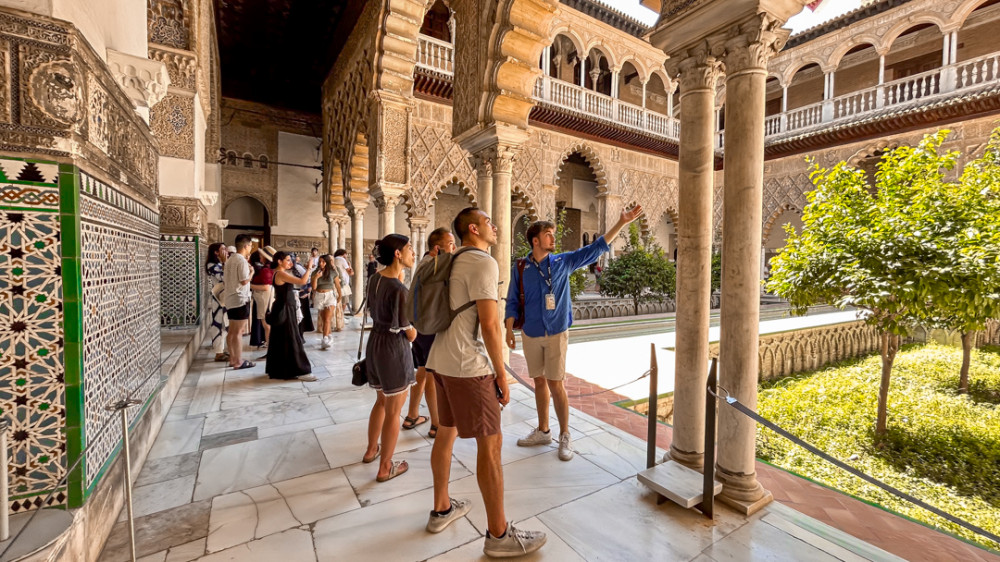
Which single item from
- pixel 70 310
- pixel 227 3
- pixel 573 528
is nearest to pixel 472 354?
pixel 573 528

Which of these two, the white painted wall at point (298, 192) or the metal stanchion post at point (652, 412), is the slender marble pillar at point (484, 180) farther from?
the white painted wall at point (298, 192)

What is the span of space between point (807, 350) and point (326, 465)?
28.7 feet

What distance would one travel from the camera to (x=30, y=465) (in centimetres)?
156

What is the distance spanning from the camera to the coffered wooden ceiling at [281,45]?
8695mm

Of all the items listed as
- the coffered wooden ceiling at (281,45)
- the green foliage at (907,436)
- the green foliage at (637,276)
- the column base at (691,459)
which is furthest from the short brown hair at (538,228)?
the green foliage at (637,276)

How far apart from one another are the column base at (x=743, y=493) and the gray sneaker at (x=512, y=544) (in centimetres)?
105

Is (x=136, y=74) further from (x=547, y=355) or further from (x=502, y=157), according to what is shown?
(x=547, y=355)

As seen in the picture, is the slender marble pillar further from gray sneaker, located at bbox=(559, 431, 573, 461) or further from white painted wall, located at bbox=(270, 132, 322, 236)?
white painted wall, located at bbox=(270, 132, 322, 236)

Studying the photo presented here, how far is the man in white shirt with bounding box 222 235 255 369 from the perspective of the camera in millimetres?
4633

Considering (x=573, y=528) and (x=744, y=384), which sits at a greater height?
(x=744, y=384)

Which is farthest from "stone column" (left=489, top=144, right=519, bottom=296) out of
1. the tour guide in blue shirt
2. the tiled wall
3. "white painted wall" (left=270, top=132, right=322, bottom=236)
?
"white painted wall" (left=270, top=132, right=322, bottom=236)

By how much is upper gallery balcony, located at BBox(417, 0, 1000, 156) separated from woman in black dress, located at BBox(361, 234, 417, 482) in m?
9.17

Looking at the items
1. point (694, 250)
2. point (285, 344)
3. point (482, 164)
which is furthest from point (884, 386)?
point (285, 344)

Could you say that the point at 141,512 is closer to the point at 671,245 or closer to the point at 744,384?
the point at 744,384
